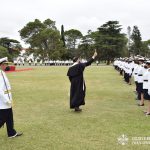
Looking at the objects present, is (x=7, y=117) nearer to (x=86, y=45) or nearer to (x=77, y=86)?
(x=77, y=86)

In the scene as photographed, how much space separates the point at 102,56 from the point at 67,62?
7633 millimetres

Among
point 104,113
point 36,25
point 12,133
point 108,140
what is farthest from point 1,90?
point 36,25

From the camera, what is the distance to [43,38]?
67.1 m

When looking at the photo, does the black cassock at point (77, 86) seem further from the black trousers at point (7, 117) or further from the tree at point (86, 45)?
the tree at point (86, 45)

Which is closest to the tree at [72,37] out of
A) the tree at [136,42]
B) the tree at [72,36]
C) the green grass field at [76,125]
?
the tree at [72,36]

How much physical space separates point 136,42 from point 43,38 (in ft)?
120

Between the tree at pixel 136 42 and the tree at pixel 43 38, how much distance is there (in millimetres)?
26683

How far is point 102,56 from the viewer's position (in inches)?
2795

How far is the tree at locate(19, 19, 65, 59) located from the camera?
66.5 metres

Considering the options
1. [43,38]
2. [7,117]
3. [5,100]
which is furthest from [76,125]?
[43,38]

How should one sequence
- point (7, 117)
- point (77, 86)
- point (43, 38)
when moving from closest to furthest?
point (7, 117)
point (77, 86)
point (43, 38)

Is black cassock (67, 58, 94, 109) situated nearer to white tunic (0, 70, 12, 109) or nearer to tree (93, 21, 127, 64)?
white tunic (0, 70, 12, 109)

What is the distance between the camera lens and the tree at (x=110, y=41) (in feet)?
224

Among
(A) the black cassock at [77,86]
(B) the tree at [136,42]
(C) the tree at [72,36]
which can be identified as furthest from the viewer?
(B) the tree at [136,42]
